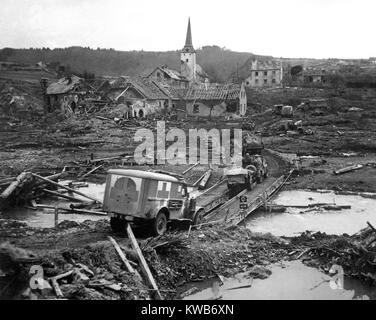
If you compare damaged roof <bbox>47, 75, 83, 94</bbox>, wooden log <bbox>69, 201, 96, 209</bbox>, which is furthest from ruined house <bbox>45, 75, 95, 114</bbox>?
wooden log <bbox>69, 201, 96, 209</bbox>

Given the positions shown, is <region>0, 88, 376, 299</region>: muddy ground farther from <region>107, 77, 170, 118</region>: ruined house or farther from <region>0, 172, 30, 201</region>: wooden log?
<region>107, 77, 170, 118</region>: ruined house

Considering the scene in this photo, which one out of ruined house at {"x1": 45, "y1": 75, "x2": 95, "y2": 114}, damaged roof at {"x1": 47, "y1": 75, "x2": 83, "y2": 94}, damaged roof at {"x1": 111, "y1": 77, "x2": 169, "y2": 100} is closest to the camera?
ruined house at {"x1": 45, "y1": 75, "x2": 95, "y2": 114}

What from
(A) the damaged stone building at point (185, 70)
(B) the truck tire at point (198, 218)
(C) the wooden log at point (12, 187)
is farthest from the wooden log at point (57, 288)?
(A) the damaged stone building at point (185, 70)

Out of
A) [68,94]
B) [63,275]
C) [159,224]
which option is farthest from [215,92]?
[63,275]

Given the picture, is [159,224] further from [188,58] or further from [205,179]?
[188,58]
